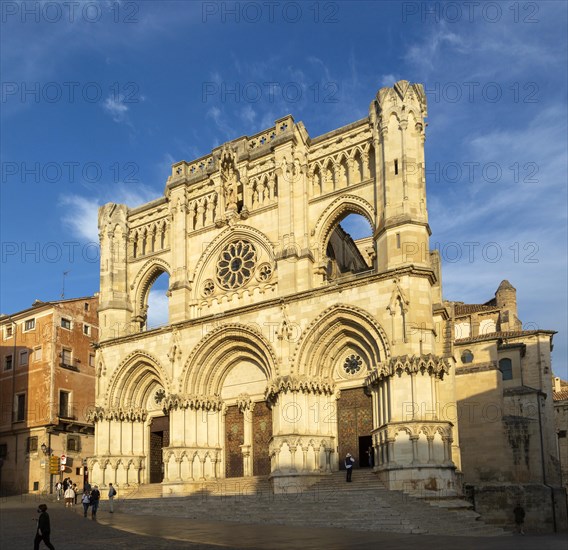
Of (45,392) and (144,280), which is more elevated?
(144,280)

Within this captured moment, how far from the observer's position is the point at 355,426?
29500mm

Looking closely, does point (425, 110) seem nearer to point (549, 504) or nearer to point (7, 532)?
point (549, 504)

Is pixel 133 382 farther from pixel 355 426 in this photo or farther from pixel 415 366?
pixel 415 366

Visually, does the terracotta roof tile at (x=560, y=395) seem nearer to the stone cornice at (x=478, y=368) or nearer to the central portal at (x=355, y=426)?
the stone cornice at (x=478, y=368)

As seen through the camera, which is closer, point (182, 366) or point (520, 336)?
point (182, 366)

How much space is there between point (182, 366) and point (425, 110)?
16052mm

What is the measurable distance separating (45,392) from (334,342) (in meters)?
22.3

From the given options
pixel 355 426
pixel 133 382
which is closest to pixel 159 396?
pixel 133 382

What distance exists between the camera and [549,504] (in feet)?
109

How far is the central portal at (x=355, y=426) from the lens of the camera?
96.2 ft

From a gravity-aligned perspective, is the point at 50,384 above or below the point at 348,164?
below

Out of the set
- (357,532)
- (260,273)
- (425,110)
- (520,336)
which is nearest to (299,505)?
(357,532)

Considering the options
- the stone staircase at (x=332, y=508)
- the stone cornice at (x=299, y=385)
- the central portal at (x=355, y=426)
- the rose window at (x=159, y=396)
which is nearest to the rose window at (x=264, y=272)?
the stone cornice at (x=299, y=385)

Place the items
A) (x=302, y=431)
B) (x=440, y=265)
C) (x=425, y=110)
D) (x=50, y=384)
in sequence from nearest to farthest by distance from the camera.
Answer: (x=302, y=431), (x=425, y=110), (x=440, y=265), (x=50, y=384)
